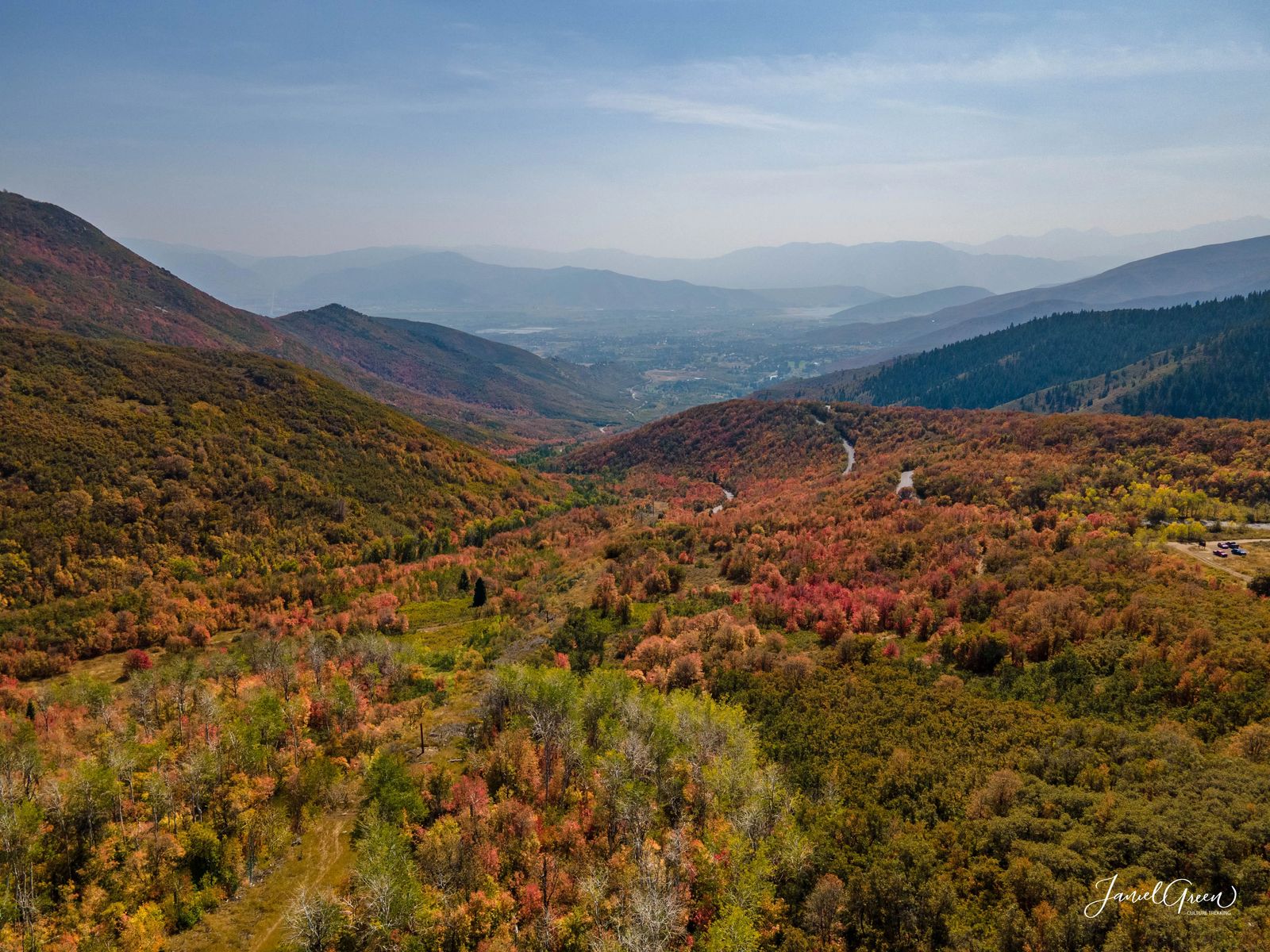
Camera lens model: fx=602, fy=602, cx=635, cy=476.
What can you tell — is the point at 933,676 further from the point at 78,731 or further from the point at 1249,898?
the point at 78,731

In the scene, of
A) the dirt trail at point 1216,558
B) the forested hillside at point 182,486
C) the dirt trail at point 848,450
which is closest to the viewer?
the dirt trail at point 1216,558

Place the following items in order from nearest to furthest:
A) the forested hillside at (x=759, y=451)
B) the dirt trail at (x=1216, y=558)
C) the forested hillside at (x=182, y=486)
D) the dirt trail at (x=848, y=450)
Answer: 1. the dirt trail at (x=1216, y=558)
2. the forested hillside at (x=182, y=486)
3. the dirt trail at (x=848, y=450)
4. the forested hillside at (x=759, y=451)

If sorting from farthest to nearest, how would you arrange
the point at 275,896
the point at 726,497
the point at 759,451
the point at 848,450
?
the point at 759,451, the point at 848,450, the point at 726,497, the point at 275,896

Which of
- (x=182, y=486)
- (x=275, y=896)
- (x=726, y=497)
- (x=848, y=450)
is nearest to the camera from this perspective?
(x=275, y=896)

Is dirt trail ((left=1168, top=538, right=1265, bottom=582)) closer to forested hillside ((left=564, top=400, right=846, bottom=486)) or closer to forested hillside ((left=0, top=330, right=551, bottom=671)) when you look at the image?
forested hillside ((left=564, top=400, right=846, bottom=486))

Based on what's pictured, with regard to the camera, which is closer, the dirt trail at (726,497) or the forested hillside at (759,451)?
the dirt trail at (726,497)

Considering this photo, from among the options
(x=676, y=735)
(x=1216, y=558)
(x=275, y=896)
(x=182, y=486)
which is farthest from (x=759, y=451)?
(x=275, y=896)

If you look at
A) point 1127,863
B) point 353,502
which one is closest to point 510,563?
point 353,502

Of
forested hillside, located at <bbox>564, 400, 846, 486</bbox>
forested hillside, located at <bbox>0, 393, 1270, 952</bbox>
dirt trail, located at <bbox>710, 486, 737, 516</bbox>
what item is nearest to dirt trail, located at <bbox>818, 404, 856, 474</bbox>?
forested hillside, located at <bbox>564, 400, 846, 486</bbox>

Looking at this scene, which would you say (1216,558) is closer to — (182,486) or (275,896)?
(275,896)

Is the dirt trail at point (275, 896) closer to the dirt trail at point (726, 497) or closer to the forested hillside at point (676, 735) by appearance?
the forested hillside at point (676, 735)

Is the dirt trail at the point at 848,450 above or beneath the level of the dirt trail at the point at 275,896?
above

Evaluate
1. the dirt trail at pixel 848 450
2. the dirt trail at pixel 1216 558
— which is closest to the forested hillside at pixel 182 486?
the dirt trail at pixel 848 450
